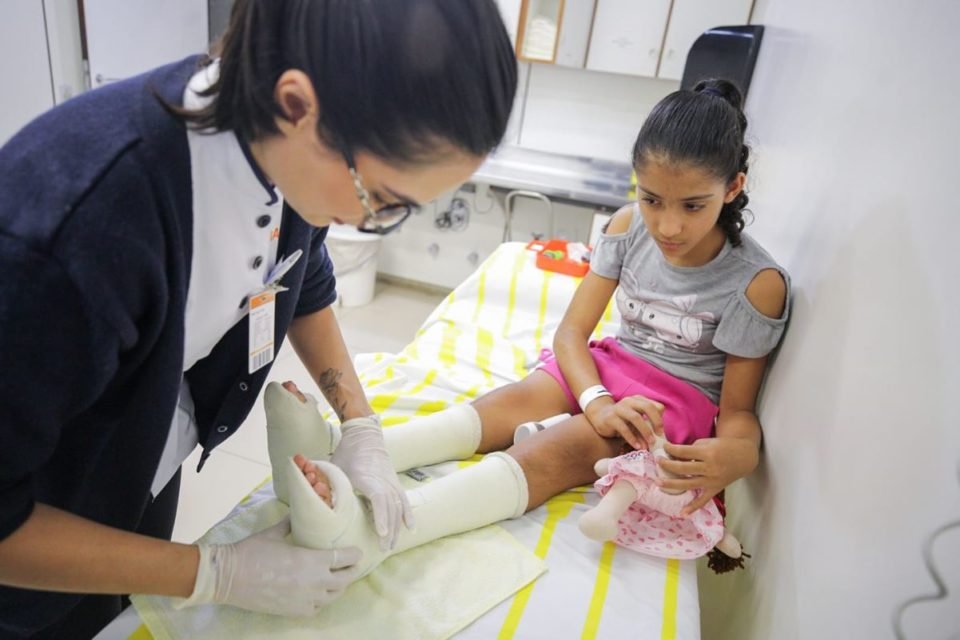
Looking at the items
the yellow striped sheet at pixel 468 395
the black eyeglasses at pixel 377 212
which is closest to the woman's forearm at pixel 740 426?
the yellow striped sheet at pixel 468 395

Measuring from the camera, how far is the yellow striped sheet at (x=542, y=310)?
1969mm

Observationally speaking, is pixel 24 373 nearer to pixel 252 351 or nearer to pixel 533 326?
pixel 252 351

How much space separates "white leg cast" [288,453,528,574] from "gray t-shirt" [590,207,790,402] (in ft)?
1.53

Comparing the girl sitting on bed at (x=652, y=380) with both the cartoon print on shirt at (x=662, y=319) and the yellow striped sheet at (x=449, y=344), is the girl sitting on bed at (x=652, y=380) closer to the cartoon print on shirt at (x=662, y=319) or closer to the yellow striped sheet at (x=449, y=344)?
the cartoon print on shirt at (x=662, y=319)

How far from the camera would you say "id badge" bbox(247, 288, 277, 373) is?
868 millimetres

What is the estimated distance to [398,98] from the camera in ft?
1.84

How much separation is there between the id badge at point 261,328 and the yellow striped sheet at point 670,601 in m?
0.73

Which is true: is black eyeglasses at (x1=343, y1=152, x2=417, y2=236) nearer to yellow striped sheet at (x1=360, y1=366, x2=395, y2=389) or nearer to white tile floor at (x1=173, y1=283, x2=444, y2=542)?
yellow striped sheet at (x1=360, y1=366, x2=395, y2=389)

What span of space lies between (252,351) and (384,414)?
1.84ft

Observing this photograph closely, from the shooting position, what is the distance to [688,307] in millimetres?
1309

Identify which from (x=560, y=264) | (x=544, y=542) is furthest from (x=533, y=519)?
(x=560, y=264)

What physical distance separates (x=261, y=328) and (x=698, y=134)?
0.84 m

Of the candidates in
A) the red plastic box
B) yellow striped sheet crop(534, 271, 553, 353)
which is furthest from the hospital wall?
the red plastic box

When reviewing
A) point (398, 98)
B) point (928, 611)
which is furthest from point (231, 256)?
point (928, 611)
